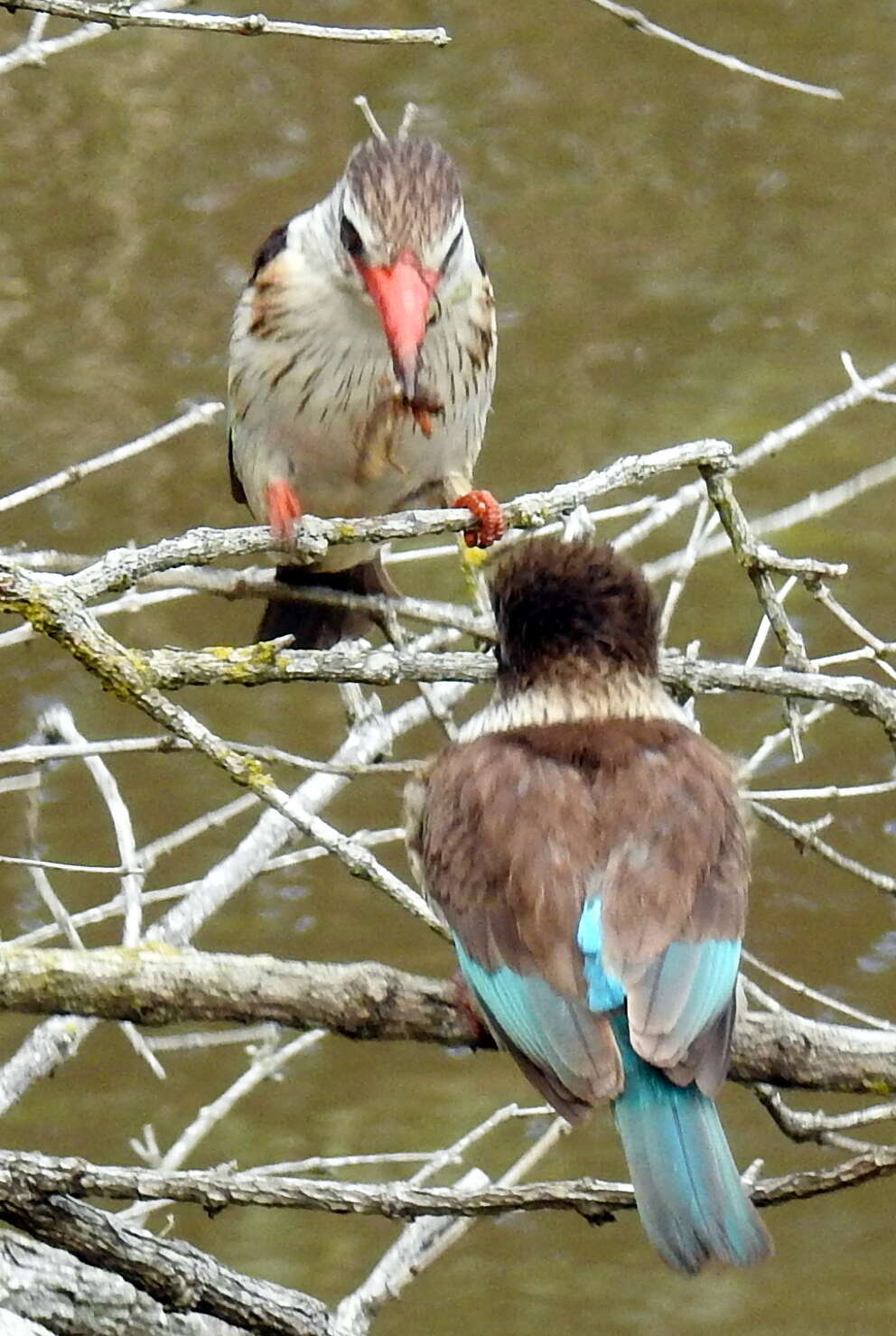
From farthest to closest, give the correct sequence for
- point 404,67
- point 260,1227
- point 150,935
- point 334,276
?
point 404,67, point 260,1227, point 334,276, point 150,935

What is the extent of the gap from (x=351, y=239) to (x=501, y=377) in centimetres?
363

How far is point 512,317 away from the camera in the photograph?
7.24m

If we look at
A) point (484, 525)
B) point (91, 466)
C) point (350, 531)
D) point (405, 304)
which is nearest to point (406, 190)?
point (405, 304)

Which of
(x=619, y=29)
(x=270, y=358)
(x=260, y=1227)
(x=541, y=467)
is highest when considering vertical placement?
(x=270, y=358)

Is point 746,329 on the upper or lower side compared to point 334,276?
lower

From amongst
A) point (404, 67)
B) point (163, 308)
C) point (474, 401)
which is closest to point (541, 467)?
point (163, 308)

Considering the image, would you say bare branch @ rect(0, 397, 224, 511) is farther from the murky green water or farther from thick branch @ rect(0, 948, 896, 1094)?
the murky green water

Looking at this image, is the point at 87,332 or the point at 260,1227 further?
the point at 87,332

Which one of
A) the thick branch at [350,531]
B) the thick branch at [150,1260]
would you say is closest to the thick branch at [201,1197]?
the thick branch at [150,1260]

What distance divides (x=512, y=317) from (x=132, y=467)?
1327 millimetres

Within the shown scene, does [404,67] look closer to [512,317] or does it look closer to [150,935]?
[512,317]

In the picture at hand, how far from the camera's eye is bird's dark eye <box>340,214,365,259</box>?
3430 mm

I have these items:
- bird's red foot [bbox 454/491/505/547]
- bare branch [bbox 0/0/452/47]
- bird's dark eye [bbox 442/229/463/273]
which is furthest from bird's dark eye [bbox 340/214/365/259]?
bare branch [bbox 0/0/452/47]

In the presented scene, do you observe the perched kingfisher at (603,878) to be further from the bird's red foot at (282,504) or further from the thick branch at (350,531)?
the bird's red foot at (282,504)
